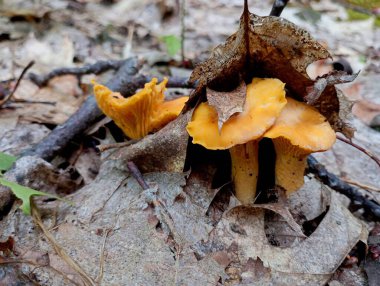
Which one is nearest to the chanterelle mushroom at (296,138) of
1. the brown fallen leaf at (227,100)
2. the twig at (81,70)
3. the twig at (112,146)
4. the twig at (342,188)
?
the brown fallen leaf at (227,100)

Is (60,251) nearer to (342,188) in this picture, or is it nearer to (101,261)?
(101,261)

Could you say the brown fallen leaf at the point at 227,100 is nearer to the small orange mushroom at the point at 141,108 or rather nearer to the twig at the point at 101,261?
the small orange mushroom at the point at 141,108

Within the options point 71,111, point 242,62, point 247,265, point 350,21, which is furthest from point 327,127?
point 350,21

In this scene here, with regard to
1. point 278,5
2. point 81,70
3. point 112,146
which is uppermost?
point 278,5

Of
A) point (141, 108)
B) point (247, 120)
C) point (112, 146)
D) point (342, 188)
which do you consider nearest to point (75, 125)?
point (112, 146)

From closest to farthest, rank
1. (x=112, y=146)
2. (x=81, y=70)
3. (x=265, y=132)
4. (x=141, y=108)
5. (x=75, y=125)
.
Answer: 1. (x=265, y=132)
2. (x=141, y=108)
3. (x=112, y=146)
4. (x=75, y=125)
5. (x=81, y=70)

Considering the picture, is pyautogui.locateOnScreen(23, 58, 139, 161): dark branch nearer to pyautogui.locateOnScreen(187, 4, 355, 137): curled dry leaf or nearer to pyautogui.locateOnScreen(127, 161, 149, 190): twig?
pyautogui.locateOnScreen(127, 161, 149, 190): twig
